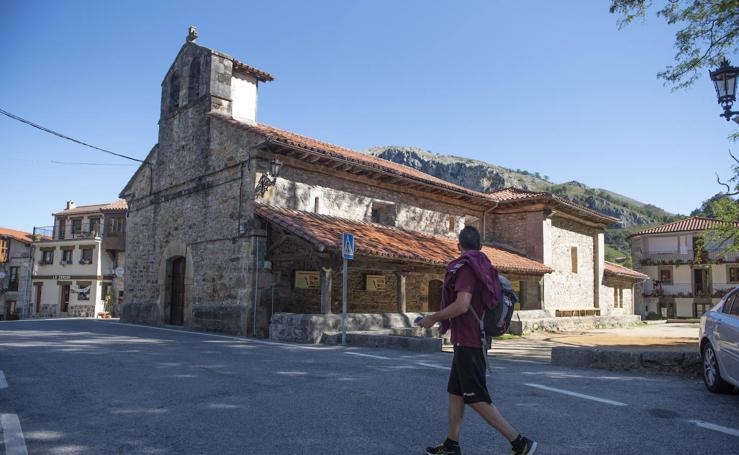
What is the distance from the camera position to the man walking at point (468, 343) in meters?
3.20

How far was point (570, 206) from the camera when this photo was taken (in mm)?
20562

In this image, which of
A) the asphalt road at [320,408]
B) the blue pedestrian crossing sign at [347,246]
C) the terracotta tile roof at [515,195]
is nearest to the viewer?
the asphalt road at [320,408]

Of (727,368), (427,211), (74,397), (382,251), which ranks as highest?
(427,211)

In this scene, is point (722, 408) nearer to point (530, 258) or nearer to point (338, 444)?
point (338, 444)

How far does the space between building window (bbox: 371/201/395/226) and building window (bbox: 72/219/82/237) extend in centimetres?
3306

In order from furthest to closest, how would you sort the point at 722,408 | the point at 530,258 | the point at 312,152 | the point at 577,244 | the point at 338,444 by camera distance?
the point at 577,244 → the point at 530,258 → the point at 312,152 → the point at 722,408 → the point at 338,444

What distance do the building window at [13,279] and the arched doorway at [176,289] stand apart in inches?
1339

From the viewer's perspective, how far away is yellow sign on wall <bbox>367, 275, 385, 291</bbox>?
15781 mm

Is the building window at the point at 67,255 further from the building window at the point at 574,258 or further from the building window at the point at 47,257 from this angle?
the building window at the point at 574,258

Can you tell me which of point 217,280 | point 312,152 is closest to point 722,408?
point 312,152

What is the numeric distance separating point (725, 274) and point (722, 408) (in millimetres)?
46214

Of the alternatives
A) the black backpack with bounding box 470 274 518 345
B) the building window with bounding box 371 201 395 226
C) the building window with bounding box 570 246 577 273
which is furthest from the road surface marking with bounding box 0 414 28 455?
the building window with bounding box 570 246 577 273

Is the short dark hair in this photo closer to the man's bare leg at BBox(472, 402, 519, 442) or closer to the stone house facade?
the man's bare leg at BBox(472, 402, 519, 442)

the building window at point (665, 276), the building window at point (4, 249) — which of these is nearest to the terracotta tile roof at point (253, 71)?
the building window at point (4, 249)
